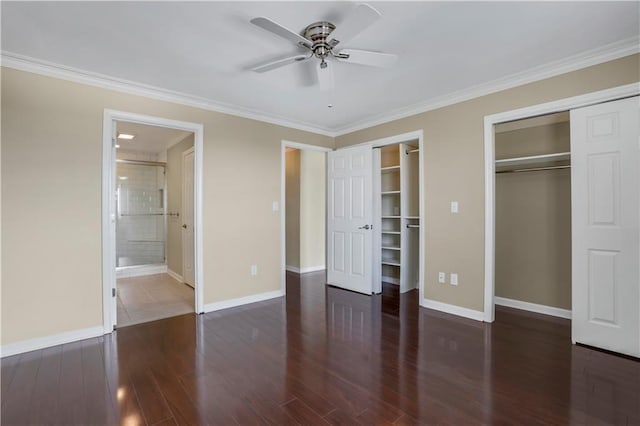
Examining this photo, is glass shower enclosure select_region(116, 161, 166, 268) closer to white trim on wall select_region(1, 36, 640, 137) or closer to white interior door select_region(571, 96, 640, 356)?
white trim on wall select_region(1, 36, 640, 137)

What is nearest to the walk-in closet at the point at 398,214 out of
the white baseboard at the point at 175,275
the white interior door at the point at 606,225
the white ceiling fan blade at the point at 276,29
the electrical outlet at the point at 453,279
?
the electrical outlet at the point at 453,279

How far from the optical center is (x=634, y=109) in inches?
98.3

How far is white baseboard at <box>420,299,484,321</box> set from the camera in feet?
11.3

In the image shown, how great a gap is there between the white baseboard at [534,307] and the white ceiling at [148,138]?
475 cm

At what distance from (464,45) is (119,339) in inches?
157

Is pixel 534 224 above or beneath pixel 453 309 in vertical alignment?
above

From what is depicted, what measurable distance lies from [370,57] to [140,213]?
5888 millimetres

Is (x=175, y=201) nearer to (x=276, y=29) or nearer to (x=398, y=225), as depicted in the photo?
(x=398, y=225)

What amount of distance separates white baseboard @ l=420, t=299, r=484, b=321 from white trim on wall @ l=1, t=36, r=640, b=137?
7.73 ft

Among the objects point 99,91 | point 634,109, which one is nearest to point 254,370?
point 99,91

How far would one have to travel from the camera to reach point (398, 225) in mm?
5070

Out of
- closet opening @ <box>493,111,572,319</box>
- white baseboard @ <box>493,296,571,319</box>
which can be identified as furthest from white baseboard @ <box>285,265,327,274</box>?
closet opening @ <box>493,111,572,319</box>

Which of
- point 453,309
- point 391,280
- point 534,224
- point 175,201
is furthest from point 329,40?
point 175,201

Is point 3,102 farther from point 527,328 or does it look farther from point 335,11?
point 527,328
